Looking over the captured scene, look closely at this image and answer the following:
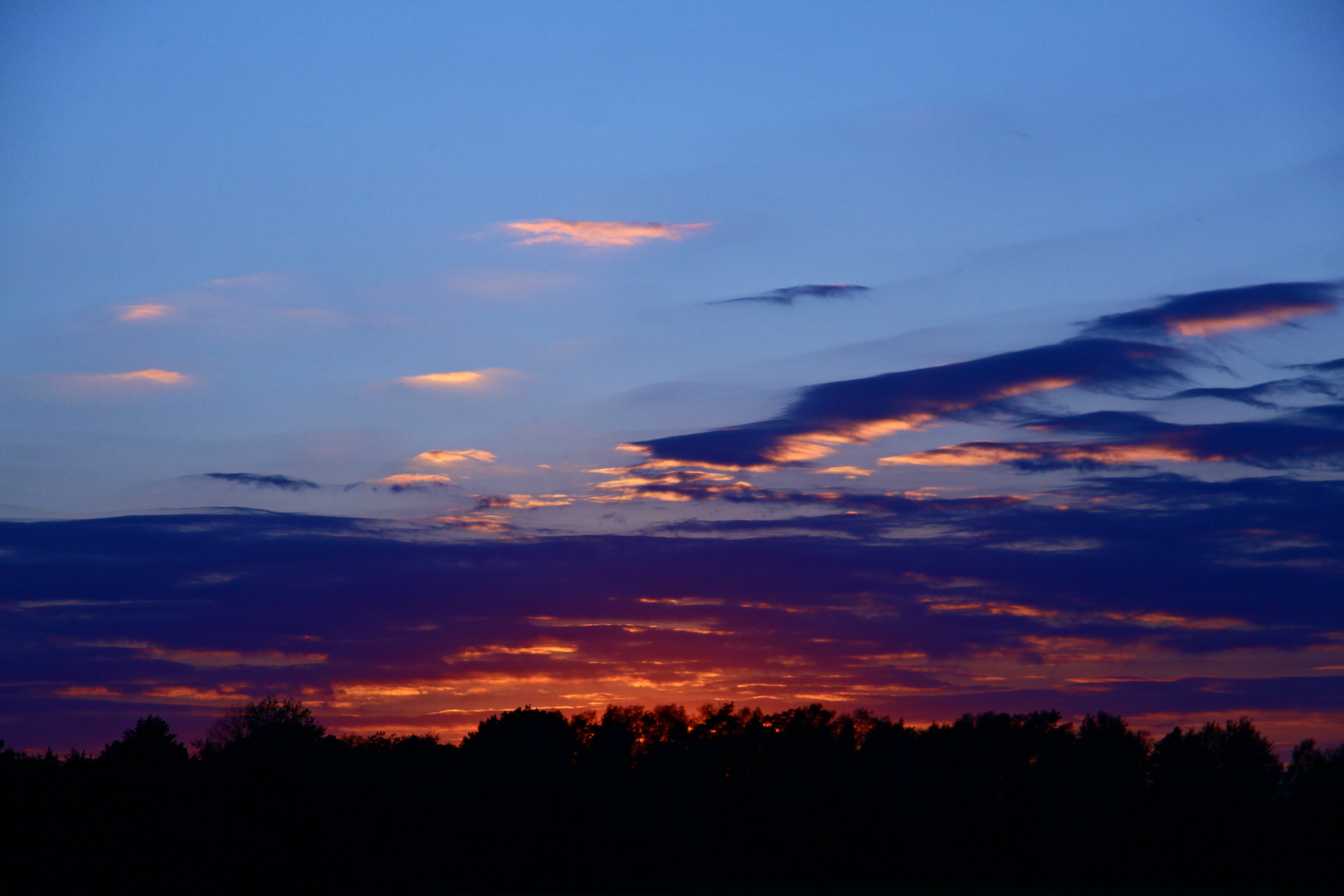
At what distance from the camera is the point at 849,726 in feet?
362

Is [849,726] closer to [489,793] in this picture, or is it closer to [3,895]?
[489,793]

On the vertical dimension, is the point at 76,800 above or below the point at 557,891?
above

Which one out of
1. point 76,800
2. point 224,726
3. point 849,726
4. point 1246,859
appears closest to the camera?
point 76,800

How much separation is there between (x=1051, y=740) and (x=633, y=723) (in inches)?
1491

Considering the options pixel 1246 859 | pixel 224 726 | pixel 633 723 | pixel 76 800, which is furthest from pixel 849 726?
pixel 76 800

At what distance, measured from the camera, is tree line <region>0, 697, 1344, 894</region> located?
73438 millimetres

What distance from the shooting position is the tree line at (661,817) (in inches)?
2891

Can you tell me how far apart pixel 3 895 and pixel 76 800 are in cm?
630

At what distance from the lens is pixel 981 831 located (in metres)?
85.5

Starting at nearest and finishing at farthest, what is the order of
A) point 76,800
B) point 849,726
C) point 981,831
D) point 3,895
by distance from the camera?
point 3,895
point 76,800
point 981,831
point 849,726

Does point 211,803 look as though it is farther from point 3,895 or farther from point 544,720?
point 544,720

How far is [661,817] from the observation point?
8675cm

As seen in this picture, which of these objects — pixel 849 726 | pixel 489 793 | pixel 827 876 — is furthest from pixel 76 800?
pixel 849 726

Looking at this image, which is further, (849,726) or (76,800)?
(849,726)
